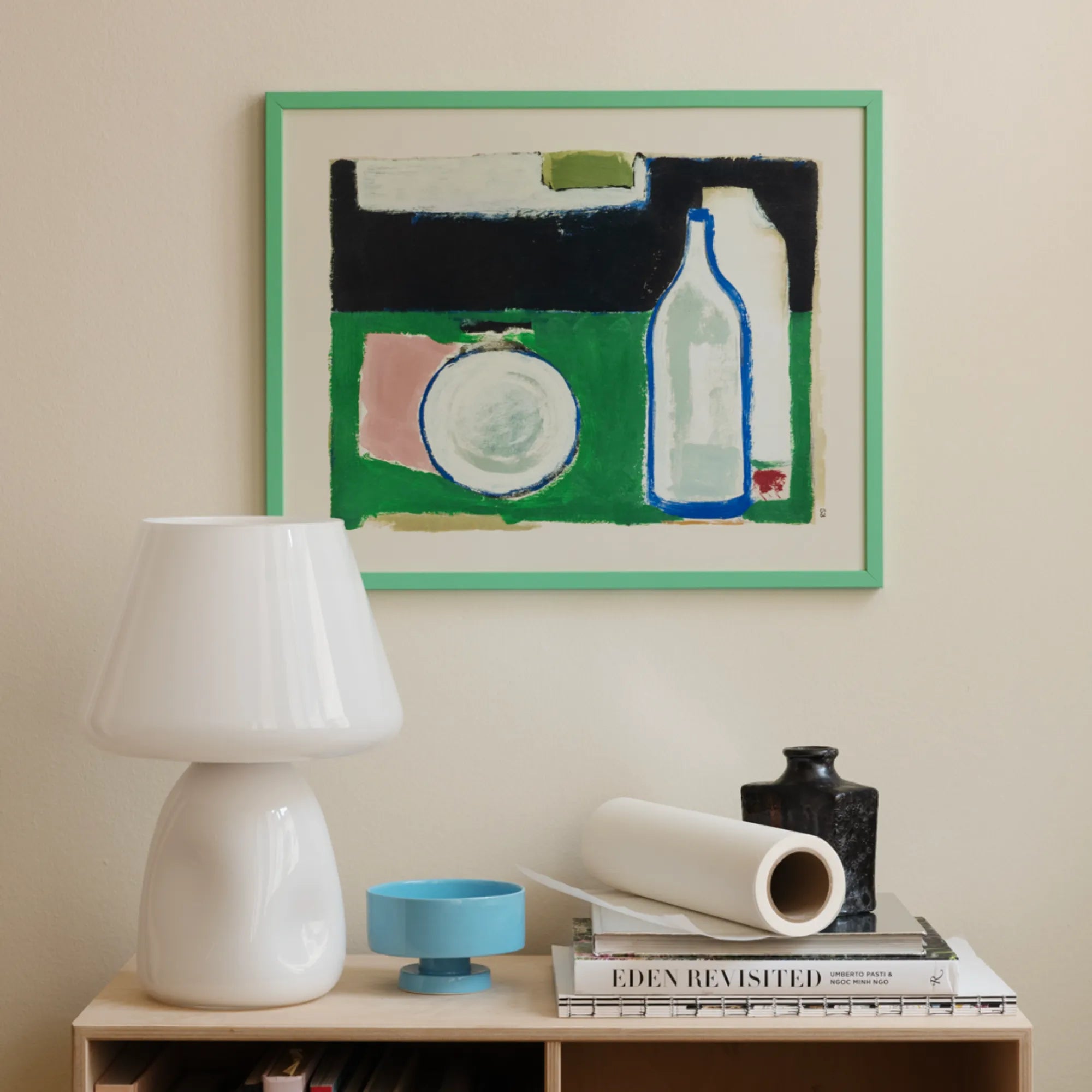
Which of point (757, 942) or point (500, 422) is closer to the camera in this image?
point (757, 942)

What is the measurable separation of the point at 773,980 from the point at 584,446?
2.13 ft

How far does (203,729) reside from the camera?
1.20 metres

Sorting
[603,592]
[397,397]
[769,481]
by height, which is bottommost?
[603,592]

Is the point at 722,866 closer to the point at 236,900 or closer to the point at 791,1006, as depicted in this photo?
the point at 791,1006

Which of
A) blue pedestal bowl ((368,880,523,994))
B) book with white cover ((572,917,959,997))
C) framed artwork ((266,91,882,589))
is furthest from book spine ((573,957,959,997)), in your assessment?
framed artwork ((266,91,882,589))

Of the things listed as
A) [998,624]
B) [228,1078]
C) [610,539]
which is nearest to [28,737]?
[228,1078]

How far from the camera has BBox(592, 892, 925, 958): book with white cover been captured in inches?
49.0

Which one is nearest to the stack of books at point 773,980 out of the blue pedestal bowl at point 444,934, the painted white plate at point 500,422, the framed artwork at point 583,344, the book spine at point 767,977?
the book spine at point 767,977

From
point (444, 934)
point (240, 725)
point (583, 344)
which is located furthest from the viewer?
point (583, 344)

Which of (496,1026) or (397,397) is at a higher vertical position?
(397,397)

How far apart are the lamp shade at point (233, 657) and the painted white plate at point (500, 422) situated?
1.03 feet

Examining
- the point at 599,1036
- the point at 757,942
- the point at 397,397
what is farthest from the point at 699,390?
the point at 599,1036

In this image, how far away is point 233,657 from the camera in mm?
1219

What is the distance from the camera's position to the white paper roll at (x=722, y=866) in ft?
4.03
